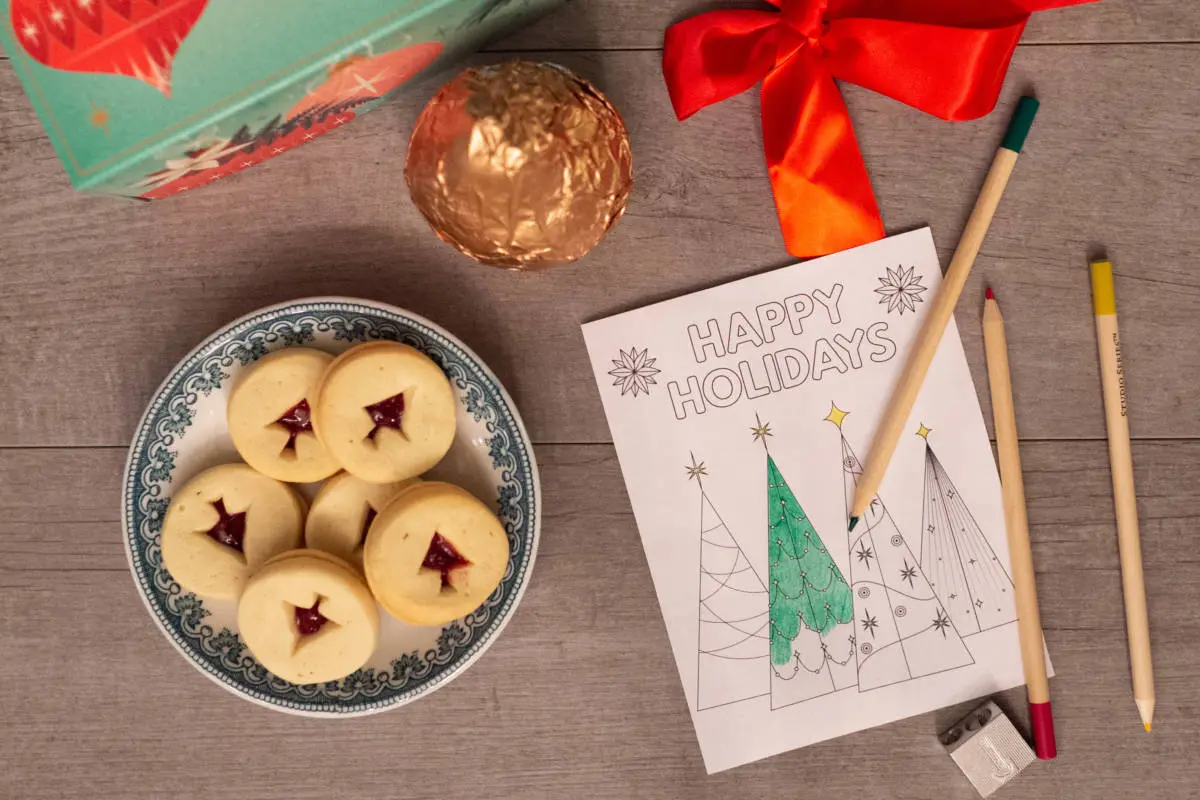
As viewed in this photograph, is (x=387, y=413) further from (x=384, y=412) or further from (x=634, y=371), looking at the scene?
(x=634, y=371)

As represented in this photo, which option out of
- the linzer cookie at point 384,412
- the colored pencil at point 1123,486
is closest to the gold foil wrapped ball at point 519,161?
the linzer cookie at point 384,412

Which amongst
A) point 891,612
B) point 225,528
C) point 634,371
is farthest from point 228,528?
point 891,612

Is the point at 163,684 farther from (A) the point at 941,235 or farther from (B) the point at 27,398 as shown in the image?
(A) the point at 941,235

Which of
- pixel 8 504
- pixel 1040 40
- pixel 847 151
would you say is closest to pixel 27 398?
pixel 8 504

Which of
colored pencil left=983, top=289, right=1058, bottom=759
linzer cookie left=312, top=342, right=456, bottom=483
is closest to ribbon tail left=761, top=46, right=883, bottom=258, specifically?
colored pencil left=983, top=289, right=1058, bottom=759

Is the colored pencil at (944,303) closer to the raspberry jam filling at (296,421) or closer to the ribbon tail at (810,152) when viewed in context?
the ribbon tail at (810,152)
